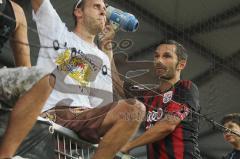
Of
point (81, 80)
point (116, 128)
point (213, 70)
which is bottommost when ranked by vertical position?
point (116, 128)

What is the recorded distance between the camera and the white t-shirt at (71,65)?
459cm

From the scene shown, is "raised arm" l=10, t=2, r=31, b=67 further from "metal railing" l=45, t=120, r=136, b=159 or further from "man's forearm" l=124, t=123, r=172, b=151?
"man's forearm" l=124, t=123, r=172, b=151

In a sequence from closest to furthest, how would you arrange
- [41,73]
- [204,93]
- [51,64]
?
[41,73] < [51,64] < [204,93]

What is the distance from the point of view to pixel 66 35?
4.78m

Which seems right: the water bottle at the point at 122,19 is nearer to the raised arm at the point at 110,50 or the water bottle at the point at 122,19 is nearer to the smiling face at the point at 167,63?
the raised arm at the point at 110,50

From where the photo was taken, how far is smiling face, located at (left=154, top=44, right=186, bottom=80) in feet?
17.5

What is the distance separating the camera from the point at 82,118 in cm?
450

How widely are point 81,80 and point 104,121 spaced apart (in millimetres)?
431

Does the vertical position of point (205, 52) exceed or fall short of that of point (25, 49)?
it exceeds it

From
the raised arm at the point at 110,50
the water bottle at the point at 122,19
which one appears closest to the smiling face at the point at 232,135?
the raised arm at the point at 110,50

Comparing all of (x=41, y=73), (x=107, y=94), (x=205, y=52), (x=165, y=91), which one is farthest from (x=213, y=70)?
(x=41, y=73)

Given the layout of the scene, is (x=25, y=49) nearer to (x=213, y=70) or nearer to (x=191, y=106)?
(x=191, y=106)

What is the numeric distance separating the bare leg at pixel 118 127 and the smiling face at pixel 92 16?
0.74 metres

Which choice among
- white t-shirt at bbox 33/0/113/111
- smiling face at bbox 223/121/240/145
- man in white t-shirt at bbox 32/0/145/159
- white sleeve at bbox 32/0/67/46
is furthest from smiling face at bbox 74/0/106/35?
smiling face at bbox 223/121/240/145
